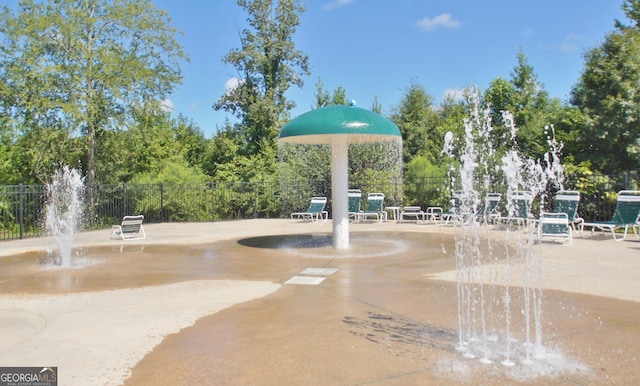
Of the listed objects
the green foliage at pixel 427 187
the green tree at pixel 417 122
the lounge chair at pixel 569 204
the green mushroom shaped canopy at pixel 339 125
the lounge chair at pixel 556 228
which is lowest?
the lounge chair at pixel 556 228

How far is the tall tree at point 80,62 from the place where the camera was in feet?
67.6

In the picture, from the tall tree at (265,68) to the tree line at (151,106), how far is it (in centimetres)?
12

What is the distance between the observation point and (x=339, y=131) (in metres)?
9.26

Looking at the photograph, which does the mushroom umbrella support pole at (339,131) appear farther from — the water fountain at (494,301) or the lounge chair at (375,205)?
the lounge chair at (375,205)

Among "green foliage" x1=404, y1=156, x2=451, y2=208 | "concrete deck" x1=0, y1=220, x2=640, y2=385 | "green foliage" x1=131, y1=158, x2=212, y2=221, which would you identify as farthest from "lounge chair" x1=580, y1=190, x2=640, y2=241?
"green foliage" x1=131, y1=158, x2=212, y2=221

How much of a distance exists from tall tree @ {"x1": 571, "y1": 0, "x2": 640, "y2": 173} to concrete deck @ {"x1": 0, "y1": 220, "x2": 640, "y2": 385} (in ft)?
20.5

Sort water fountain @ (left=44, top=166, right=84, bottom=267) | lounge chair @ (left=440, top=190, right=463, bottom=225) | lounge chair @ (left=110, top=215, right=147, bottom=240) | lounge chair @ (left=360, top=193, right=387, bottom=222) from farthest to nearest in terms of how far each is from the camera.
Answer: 1. lounge chair @ (left=360, top=193, right=387, bottom=222)
2. lounge chair @ (left=440, top=190, right=463, bottom=225)
3. lounge chair @ (left=110, top=215, right=147, bottom=240)
4. water fountain @ (left=44, top=166, right=84, bottom=267)

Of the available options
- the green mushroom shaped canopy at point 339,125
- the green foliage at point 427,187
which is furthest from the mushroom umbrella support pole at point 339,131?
the green foliage at point 427,187

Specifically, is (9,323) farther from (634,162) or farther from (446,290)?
(634,162)

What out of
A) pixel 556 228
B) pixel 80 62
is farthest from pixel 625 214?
pixel 80 62

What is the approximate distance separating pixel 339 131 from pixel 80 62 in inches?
666

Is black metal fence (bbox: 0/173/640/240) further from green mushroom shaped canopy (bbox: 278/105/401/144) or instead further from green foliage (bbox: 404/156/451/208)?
green mushroom shaped canopy (bbox: 278/105/401/144)

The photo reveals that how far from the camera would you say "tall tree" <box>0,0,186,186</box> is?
20.6 meters

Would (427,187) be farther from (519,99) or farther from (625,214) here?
(519,99)
